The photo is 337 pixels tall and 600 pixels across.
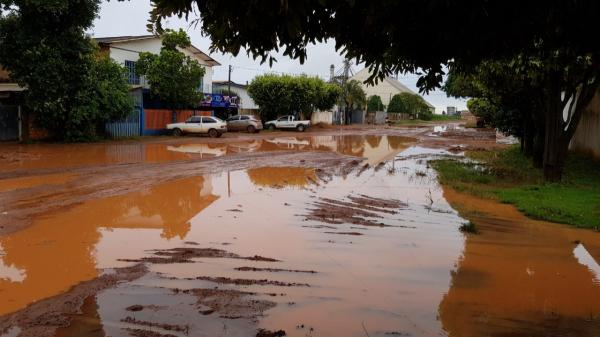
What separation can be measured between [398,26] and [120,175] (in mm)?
12745

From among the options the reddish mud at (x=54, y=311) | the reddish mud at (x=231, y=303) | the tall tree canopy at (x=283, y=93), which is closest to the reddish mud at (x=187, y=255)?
the reddish mud at (x=54, y=311)

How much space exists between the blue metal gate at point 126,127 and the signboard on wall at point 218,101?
9237 millimetres

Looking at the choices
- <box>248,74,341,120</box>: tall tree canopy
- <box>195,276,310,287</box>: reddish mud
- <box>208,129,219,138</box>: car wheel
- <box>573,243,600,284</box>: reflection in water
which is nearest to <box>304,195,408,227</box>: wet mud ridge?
<box>195,276,310,287</box>: reddish mud

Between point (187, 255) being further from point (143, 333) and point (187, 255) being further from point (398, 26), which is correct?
point (398, 26)

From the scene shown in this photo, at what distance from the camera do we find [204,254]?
7.24 metres

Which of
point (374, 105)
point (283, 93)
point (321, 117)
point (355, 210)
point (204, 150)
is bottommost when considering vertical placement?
point (355, 210)

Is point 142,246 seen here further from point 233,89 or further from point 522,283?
point 233,89

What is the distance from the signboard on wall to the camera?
141 feet

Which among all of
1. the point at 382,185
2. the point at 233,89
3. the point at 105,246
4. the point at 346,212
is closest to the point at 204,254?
the point at 105,246

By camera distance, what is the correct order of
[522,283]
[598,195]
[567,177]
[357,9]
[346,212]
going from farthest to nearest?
[567,177]
[598,195]
[346,212]
[522,283]
[357,9]

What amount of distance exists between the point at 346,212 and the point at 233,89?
53.9 metres

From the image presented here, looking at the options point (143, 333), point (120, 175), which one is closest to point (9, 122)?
point (120, 175)

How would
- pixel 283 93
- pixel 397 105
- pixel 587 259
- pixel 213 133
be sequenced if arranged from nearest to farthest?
pixel 587 259, pixel 213 133, pixel 283 93, pixel 397 105

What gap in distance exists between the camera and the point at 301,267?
267 inches
